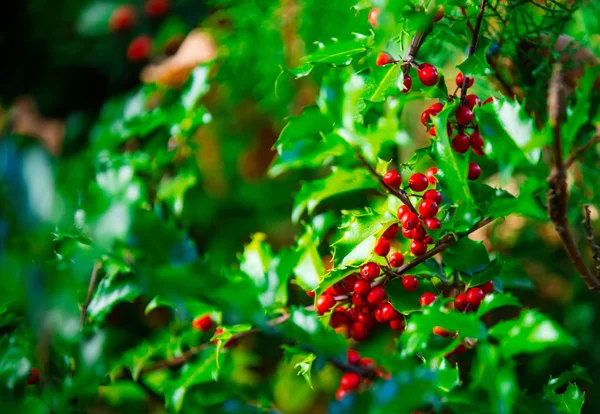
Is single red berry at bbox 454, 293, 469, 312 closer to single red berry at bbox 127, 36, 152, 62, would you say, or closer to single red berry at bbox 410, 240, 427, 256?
single red berry at bbox 410, 240, 427, 256

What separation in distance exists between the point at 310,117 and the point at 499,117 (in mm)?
145

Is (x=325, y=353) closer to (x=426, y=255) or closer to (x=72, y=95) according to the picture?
(x=426, y=255)

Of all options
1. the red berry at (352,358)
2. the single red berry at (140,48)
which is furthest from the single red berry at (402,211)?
the single red berry at (140,48)

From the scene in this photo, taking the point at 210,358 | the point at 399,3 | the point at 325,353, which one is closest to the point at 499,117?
the point at 399,3

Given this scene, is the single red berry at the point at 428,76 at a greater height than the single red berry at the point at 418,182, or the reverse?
the single red berry at the point at 428,76

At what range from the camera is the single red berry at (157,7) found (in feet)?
5.07

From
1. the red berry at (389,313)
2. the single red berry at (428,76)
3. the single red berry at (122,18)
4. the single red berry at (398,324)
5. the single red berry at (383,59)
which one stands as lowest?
the single red berry at (122,18)

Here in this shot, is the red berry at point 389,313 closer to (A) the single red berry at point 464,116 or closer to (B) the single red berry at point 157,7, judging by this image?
(A) the single red berry at point 464,116

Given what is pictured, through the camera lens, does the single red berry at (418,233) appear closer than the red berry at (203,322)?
Yes

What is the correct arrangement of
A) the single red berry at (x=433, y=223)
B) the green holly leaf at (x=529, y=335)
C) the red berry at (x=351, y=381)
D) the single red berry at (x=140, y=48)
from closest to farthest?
the green holly leaf at (x=529, y=335), the single red berry at (x=433, y=223), the red berry at (x=351, y=381), the single red berry at (x=140, y=48)

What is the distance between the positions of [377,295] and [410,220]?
0.25 feet

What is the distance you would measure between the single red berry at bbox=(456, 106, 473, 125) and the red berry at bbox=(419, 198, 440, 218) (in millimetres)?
74

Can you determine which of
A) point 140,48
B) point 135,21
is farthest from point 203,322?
point 135,21

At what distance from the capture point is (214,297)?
35cm
